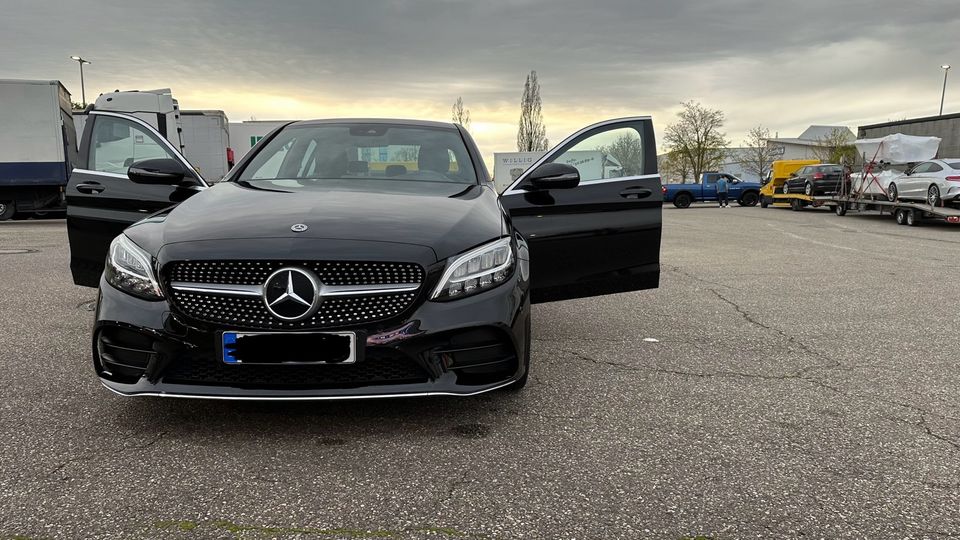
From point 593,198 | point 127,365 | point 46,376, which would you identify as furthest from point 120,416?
point 593,198

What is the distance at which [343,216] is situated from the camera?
10.1 feet

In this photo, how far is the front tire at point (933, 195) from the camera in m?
17.7

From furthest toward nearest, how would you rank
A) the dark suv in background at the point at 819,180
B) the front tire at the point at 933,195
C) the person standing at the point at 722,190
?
1. the person standing at the point at 722,190
2. the dark suv in background at the point at 819,180
3. the front tire at the point at 933,195

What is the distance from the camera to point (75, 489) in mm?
2443

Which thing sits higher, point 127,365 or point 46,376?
point 127,365

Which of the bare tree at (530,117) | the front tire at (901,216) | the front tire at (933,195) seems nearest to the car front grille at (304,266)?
the front tire at (933,195)

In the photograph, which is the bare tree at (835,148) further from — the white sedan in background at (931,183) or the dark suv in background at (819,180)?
the white sedan in background at (931,183)

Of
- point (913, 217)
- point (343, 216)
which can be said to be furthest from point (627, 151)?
point (913, 217)

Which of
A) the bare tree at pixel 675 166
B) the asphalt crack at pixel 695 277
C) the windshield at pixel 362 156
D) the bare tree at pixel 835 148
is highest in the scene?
Answer: the bare tree at pixel 835 148

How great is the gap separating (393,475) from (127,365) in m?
1.18

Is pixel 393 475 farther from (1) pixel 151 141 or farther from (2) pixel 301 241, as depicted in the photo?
(1) pixel 151 141

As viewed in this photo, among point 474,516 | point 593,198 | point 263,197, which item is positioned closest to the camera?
point 474,516

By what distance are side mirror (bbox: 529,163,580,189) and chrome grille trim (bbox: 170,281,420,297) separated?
5.19 ft

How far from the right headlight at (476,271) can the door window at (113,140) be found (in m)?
2.63
